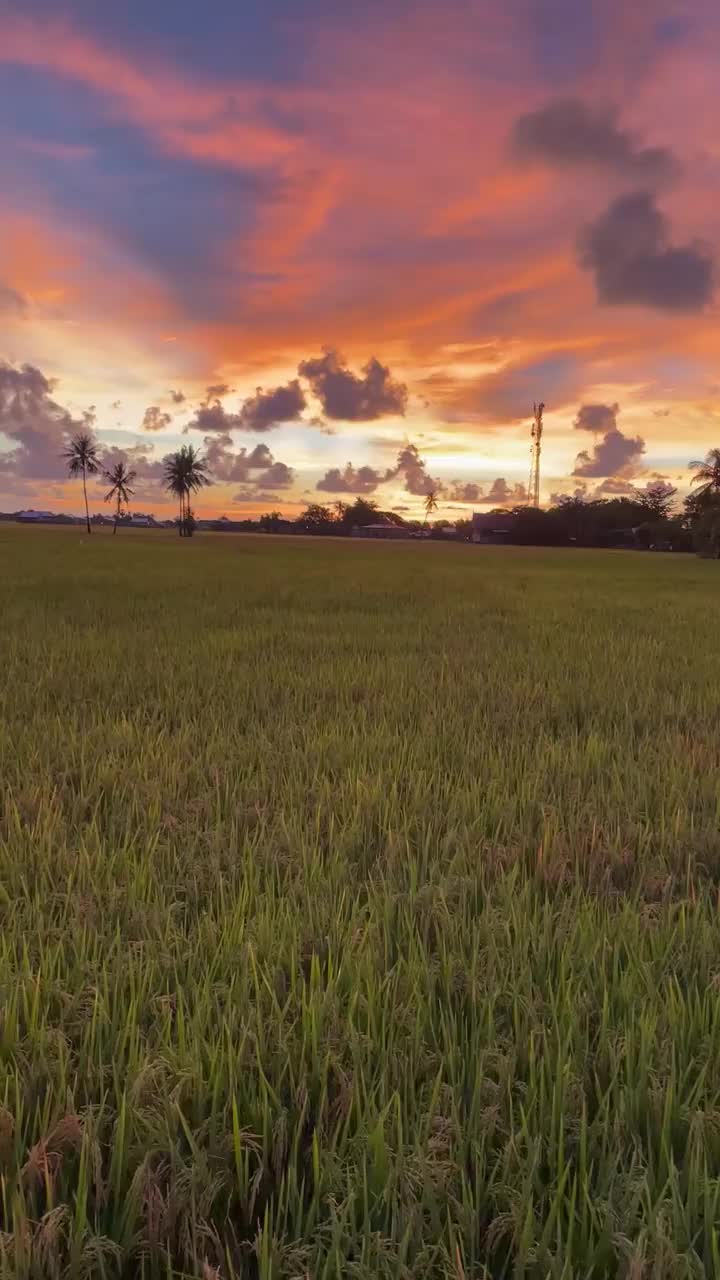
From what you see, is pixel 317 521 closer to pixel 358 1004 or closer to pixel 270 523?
pixel 270 523

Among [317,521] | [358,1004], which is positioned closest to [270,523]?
[317,521]

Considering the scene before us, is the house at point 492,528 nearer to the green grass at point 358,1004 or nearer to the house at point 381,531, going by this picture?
the house at point 381,531

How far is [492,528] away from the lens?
115 m

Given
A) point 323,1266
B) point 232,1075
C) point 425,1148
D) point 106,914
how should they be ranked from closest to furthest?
1. point 323,1266
2. point 425,1148
3. point 232,1075
4. point 106,914

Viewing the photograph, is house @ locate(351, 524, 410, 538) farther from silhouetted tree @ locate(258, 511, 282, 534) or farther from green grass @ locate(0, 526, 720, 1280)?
green grass @ locate(0, 526, 720, 1280)

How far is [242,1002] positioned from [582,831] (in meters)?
1.77

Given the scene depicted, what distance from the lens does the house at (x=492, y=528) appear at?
368 feet

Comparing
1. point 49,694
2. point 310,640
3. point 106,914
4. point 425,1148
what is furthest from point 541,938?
point 310,640

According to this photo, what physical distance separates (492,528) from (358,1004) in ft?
382

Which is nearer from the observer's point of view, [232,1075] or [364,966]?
[232,1075]

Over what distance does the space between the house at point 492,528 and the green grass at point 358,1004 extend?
10953cm

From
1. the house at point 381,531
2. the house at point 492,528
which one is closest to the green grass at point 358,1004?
the house at point 492,528

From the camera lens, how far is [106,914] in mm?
2273

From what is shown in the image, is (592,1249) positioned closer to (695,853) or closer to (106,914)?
(106,914)
